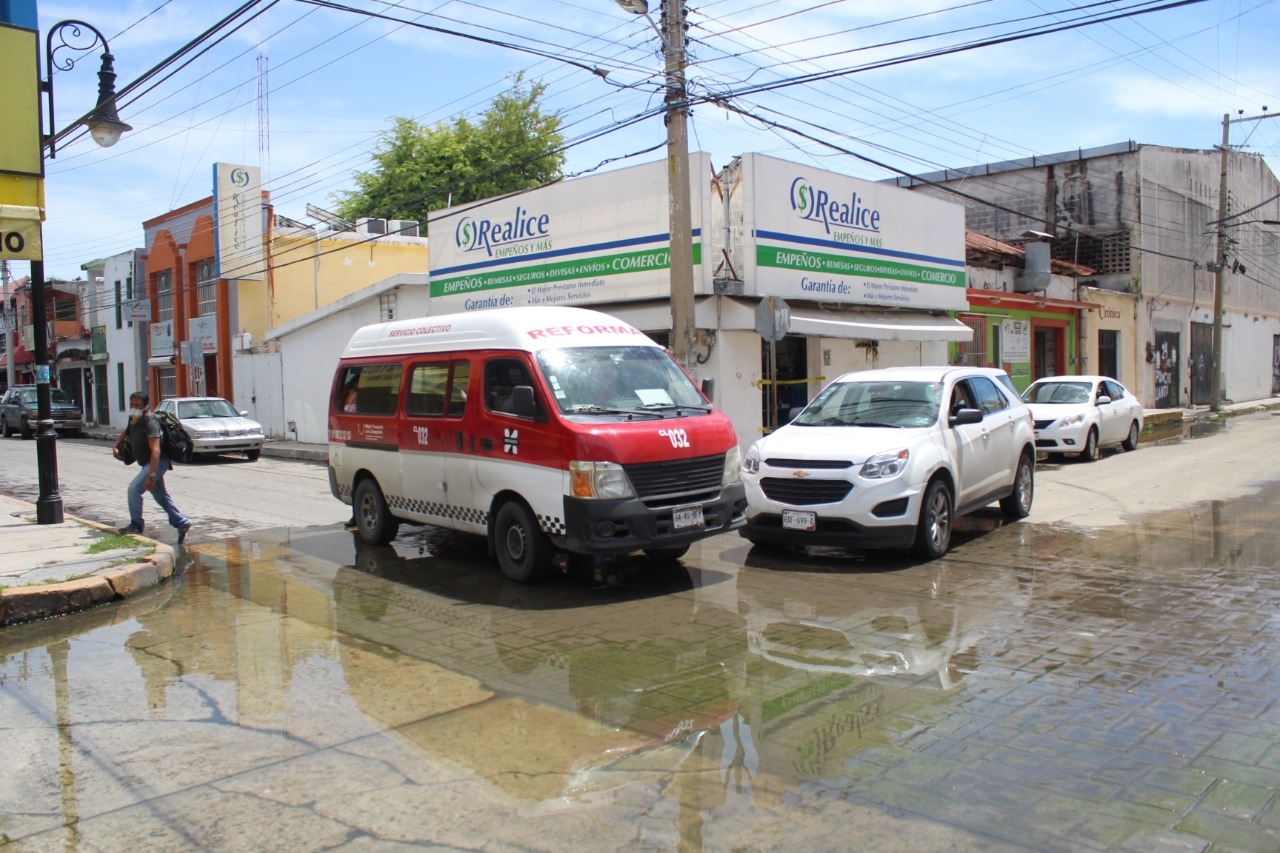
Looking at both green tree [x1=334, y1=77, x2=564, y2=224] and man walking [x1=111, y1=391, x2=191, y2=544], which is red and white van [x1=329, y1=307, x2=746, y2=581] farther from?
green tree [x1=334, y1=77, x2=564, y2=224]

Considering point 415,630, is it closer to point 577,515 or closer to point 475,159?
point 577,515

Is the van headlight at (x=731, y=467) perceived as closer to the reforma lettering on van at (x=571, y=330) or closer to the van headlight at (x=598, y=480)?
the van headlight at (x=598, y=480)

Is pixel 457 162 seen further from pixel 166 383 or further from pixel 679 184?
pixel 679 184

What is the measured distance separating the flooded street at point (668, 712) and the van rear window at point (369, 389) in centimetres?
215

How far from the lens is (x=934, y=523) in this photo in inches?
363

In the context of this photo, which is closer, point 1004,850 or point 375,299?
point 1004,850

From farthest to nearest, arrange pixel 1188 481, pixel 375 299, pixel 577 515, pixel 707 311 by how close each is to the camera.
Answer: pixel 375 299, pixel 707 311, pixel 1188 481, pixel 577 515

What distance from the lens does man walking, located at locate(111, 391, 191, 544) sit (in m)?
10.8

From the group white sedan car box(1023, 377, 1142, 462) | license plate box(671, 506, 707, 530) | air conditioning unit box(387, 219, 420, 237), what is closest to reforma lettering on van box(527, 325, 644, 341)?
license plate box(671, 506, 707, 530)

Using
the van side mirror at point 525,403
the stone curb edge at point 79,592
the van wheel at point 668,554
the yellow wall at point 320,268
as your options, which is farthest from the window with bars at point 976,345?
the stone curb edge at point 79,592

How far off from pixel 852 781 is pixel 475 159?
128ft

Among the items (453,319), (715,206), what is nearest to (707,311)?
(715,206)

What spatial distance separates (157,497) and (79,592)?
122 inches

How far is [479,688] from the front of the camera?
225 inches
